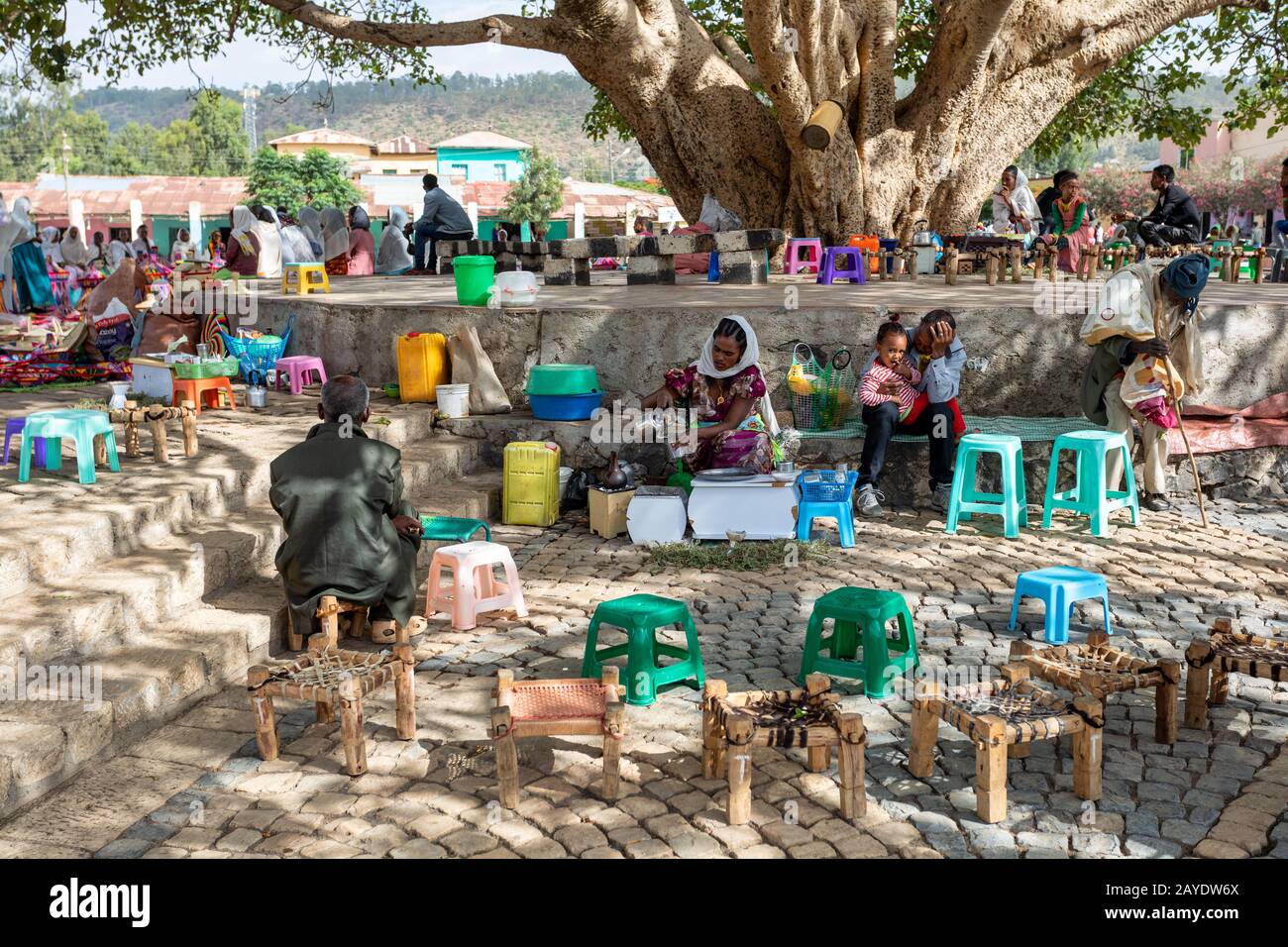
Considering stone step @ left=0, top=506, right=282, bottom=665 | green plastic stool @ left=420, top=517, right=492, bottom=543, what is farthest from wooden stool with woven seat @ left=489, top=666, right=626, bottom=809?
green plastic stool @ left=420, top=517, right=492, bottom=543

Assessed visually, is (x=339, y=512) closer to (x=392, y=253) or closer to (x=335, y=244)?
(x=392, y=253)

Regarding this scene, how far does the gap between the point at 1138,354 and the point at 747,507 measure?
284cm

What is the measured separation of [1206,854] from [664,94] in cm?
1193

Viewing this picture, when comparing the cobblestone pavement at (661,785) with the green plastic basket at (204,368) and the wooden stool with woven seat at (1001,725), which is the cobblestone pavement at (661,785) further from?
the green plastic basket at (204,368)

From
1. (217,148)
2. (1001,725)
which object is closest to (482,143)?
(217,148)

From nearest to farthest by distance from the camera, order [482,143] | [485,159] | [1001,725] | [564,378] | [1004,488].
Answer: [1001,725]
[1004,488]
[564,378]
[485,159]
[482,143]

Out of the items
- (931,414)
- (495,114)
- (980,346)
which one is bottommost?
(931,414)

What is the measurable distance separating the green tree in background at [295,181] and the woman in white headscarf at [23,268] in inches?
1139

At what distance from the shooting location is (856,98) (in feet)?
48.5

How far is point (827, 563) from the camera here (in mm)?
7371

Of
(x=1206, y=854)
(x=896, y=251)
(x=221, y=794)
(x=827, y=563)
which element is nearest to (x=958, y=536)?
(x=827, y=563)

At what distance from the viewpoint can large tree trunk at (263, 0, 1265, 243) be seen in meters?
13.7

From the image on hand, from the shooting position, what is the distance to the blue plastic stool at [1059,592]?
5.88m

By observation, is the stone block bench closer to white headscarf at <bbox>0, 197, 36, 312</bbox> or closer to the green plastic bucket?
the green plastic bucket
